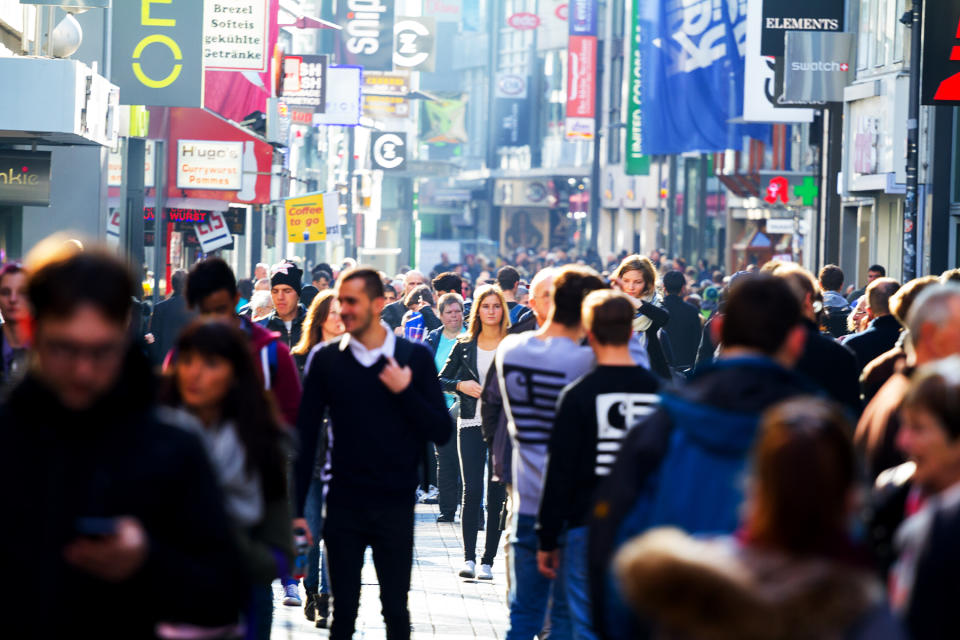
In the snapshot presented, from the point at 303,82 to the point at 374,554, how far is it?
121 feet

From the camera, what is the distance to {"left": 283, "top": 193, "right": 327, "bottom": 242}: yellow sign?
3039cm

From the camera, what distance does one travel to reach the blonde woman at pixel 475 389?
1110cm

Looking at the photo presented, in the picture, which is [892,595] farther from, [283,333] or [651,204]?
[651,204]

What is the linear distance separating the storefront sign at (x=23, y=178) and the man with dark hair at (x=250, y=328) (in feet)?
32.5

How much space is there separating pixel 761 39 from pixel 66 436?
26.8 m

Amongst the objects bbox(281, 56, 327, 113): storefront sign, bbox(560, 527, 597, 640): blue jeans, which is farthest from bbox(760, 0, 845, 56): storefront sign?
bbox(560, 527, 597, 640): blue jeans

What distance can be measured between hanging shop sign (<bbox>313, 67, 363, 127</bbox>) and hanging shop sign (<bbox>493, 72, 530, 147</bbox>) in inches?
2047

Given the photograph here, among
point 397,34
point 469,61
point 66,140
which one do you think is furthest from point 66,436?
point 469,61

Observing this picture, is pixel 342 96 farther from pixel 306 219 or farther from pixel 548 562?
pixel 548 562

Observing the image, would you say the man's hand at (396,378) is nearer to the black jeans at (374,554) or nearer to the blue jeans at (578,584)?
the black jeans at (374,554)

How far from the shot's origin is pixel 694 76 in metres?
37.6

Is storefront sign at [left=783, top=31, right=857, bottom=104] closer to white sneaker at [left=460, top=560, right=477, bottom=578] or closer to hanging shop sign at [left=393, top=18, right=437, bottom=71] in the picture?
white sneaker at [left=460, top=560, right=477, bottom=578]

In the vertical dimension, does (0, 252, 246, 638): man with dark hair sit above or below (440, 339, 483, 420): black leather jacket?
above

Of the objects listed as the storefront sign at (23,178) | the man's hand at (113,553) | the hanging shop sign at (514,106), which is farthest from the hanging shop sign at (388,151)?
the man's hand at (113,553)
